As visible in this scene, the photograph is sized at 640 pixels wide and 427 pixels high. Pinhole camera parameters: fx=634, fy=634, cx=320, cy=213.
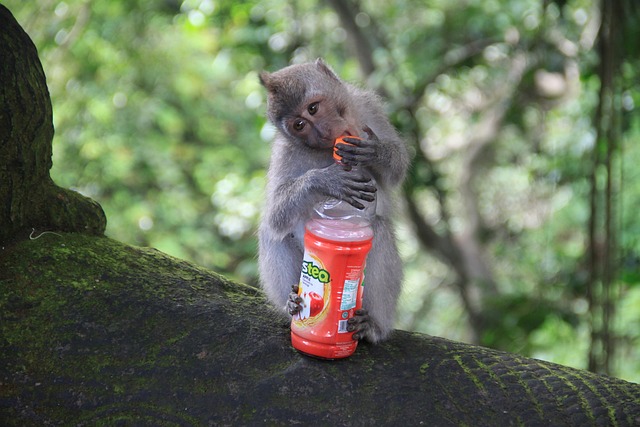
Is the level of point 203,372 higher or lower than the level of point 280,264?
higher

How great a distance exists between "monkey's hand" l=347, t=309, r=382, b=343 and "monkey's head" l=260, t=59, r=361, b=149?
0.89 meters

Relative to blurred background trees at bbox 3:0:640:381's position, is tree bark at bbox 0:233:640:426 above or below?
above

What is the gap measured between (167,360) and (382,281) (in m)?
1.18

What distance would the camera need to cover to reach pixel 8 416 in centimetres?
223

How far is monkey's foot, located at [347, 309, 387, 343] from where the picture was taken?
2.78 meters

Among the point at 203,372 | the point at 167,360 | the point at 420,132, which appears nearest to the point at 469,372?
the point at 203,372

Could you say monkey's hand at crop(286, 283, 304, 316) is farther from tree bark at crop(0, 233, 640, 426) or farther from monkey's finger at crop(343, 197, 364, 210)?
monkey's finger at crop(343, 197, 364, 210)

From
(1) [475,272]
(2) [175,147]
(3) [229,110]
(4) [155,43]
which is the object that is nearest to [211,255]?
(2) [175,147]

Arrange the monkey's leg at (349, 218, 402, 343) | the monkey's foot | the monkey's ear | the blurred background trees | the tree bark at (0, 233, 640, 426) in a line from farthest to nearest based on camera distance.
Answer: the blurred background trees
the monkey's ear
the monkey's leg at (349, 218, 402, 343)
the monkey's foot
the tree bark at (0, 233, 640, 426)

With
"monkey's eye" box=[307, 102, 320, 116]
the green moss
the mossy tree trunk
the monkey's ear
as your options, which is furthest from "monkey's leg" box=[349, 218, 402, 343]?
the monkey's ear

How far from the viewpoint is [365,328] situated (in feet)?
9.43

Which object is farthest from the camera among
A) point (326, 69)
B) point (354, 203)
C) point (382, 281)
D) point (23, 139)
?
point (326, 69)

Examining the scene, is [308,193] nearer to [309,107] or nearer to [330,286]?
[309,107]

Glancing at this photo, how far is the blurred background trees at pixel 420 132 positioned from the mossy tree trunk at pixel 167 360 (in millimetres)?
2776
